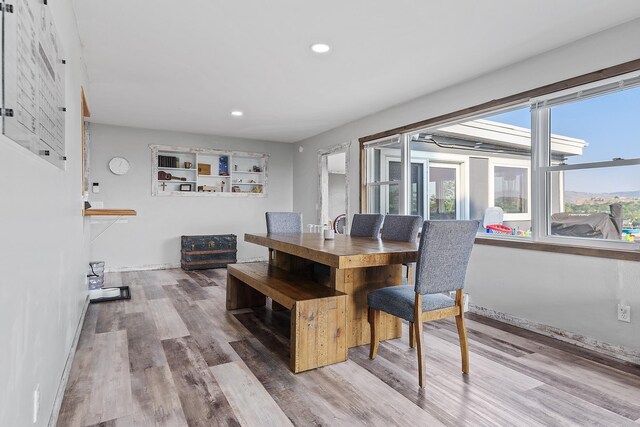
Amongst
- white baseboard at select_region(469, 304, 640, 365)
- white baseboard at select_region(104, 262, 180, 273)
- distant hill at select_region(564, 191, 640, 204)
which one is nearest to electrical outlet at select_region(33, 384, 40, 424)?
white baseboard at select_region(469, 304, 640, 365)

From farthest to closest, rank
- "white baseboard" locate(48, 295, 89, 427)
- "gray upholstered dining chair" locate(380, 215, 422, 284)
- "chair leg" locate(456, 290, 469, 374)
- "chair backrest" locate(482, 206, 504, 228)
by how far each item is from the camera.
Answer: "chair backrest" locate(482, 206, 504, 228)
"gray upholstered dining chair" locate(380, 215, 422, 284)
"chair leg" locate(456, 290, 469, 374)
"white baseboard" locate(48, 295, 89, 427)

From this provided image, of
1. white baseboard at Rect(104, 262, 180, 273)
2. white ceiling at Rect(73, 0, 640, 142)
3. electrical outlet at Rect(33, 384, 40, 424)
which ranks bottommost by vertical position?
white baseboard at Rect(104, 262, 180, 273)

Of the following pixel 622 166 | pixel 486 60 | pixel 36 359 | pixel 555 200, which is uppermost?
pixel 486 60

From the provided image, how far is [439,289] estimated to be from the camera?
2250 mm

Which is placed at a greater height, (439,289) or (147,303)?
(439,289)

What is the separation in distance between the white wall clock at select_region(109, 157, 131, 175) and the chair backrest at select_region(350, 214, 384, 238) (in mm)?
4075

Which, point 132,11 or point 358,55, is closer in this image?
point 132,11

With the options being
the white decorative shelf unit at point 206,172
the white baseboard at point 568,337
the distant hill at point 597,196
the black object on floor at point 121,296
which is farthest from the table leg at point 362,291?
the white decorative shelf unit at point 206,172

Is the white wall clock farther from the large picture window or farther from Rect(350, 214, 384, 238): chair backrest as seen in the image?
the large picture window

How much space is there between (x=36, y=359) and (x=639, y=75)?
12.7 ft

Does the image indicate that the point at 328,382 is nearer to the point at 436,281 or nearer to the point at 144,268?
the point at 436,281

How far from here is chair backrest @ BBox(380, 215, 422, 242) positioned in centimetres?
344

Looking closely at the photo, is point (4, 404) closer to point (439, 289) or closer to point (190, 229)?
point (439, 289)

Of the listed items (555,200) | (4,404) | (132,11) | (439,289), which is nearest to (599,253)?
(555,200)
